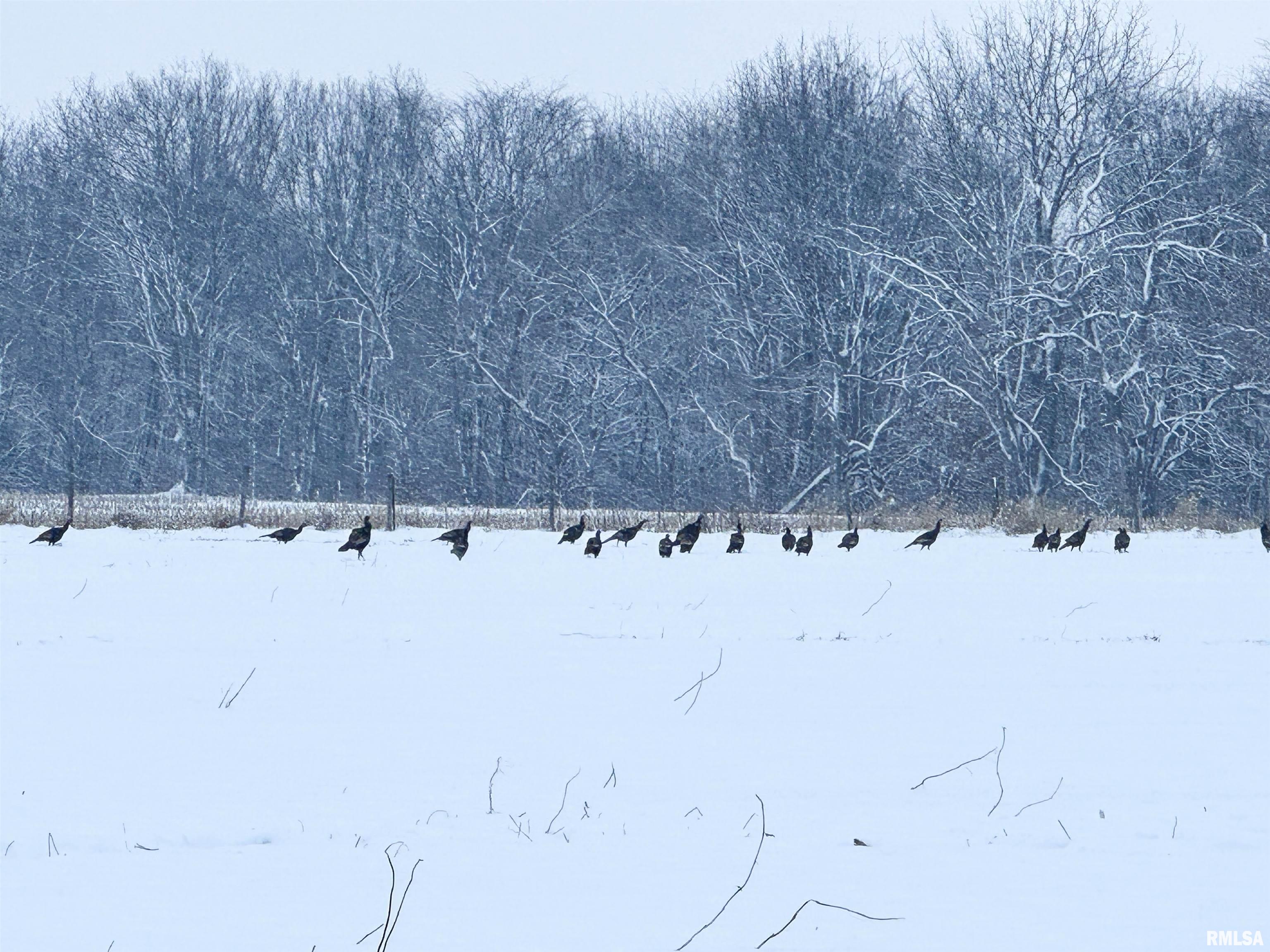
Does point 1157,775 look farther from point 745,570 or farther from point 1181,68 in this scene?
point 1181,68

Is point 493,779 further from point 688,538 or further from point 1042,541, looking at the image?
point 1042,541

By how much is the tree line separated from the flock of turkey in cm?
565

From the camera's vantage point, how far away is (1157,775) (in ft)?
18.5

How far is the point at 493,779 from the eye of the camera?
550 centimetres

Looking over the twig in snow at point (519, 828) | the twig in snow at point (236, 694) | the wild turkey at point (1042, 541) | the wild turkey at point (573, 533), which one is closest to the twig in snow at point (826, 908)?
the twig in snow at point (519, 828)

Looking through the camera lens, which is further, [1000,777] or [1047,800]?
[1000,777]

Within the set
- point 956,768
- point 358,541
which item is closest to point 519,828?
point 956,768

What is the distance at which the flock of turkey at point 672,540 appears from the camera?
1656 cm

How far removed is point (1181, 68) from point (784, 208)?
399 inches

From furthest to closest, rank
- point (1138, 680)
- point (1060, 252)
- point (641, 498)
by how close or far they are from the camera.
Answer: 1. point (641, 498)
2. point (1060, 252)
3. point (1138, 680)

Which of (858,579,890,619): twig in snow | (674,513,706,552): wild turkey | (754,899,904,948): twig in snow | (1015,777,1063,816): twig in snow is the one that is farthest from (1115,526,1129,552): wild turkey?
(754,899,904,948): twig in snow

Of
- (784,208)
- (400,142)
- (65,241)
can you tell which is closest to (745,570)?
(784,208)

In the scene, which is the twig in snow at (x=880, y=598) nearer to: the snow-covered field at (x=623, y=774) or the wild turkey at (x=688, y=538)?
the snow-covered field at (x=623, y=774)

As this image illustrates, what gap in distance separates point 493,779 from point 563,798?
0.42 meters
